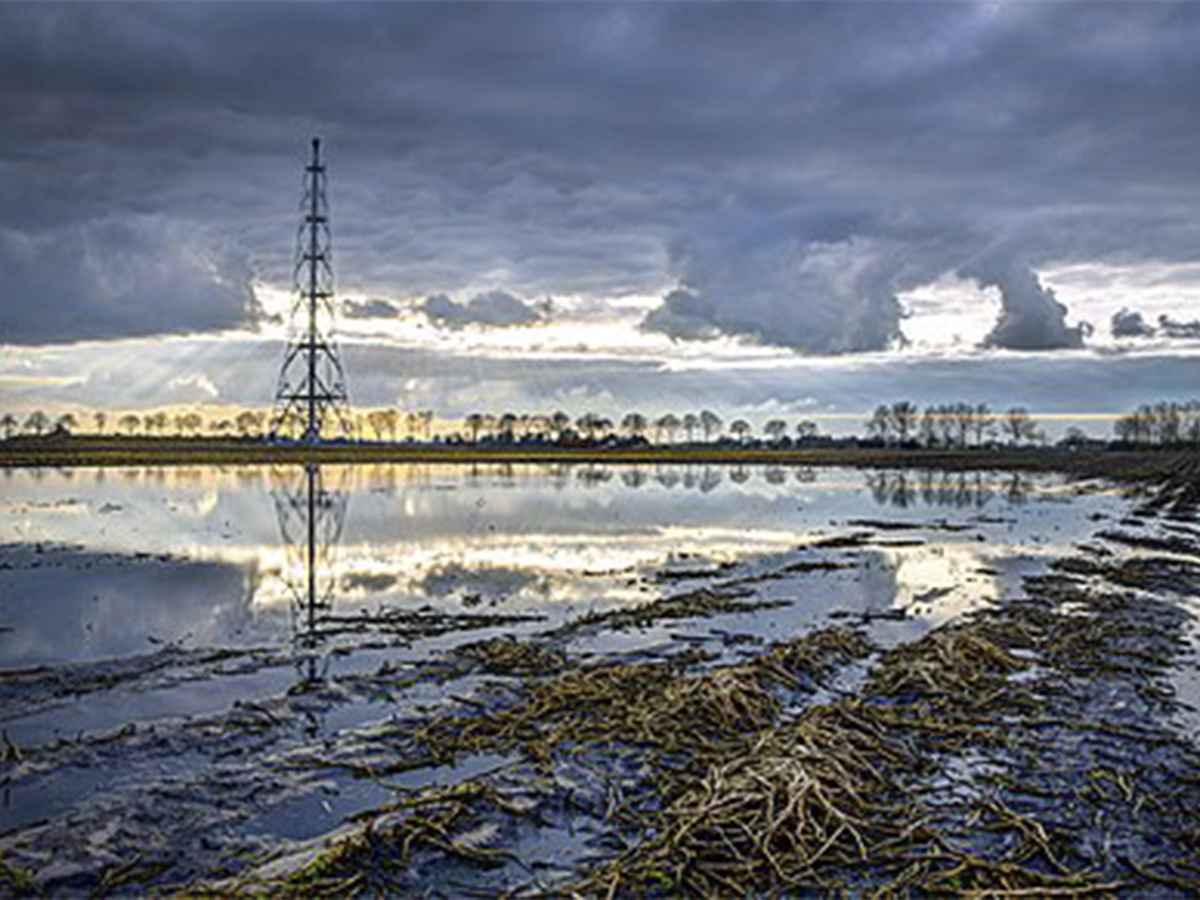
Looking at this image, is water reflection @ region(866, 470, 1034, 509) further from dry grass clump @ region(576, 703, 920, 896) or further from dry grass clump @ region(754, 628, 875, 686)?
dry grass clump @ region(576, 703, 920, 896)

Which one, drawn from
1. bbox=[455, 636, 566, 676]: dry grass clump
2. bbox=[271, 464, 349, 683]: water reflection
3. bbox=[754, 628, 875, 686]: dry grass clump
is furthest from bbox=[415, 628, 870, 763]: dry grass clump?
bbox=[271, 464, 349, 683]: water reflection

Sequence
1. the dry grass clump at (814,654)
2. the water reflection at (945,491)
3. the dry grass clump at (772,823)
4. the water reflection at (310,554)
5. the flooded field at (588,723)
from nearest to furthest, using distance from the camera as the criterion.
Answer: the dry grass clump at (772,823) < the flooded field at (588,723) < the dry grass clump at (814,654) < the water reflection at (310,554) < the water reflection at (945,491)

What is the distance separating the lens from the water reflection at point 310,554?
15836 millimetres

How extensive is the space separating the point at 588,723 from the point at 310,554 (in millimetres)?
18533

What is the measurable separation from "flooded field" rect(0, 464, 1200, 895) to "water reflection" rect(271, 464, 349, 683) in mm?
203

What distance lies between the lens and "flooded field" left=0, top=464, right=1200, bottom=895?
762cm

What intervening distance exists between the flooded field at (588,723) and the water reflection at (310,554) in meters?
0.20

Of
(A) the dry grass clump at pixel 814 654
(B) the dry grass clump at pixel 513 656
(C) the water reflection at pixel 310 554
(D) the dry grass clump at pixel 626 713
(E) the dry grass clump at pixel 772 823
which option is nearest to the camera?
(E) the dry grass clump at pixel 772 823

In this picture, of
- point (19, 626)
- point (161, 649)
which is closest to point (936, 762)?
point (161, 649)

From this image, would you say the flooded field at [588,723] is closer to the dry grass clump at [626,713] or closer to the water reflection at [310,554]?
the dry grass clump at [626,713]

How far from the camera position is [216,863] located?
7441 millimetres

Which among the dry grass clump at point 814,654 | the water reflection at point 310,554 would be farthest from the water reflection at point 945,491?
the dry grass clump at point 814,654

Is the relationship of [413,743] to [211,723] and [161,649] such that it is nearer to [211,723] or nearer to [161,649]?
[211,723]

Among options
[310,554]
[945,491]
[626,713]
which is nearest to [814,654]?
[626,713]
